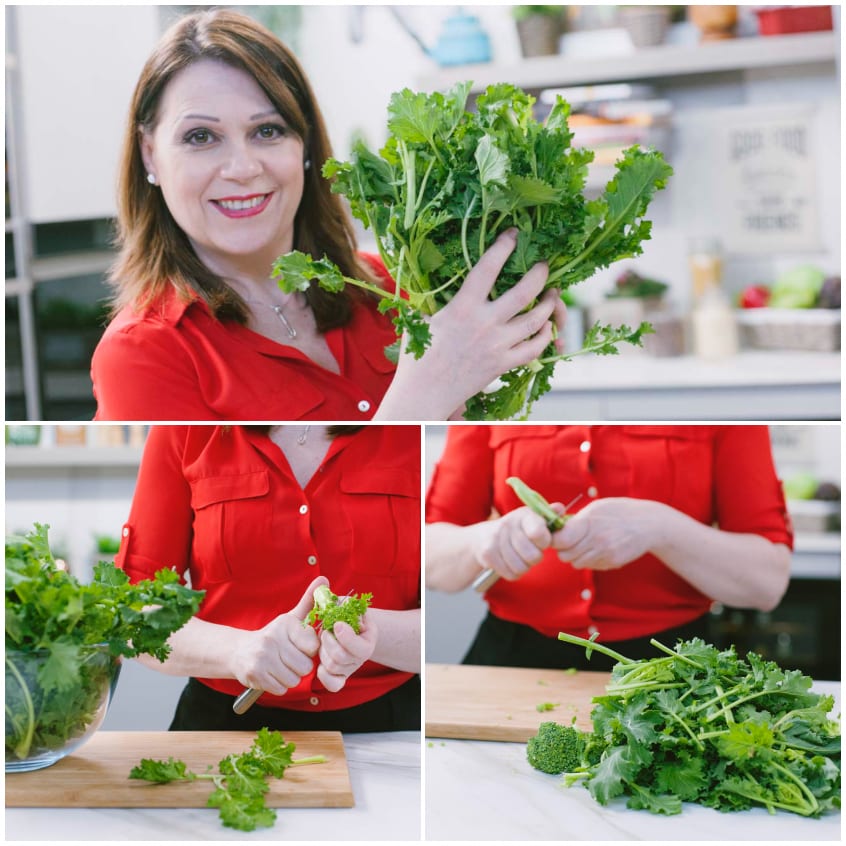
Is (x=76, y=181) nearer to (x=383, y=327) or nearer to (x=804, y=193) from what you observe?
(x=383, y=327)

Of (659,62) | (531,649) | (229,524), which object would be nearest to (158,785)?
(229,524)

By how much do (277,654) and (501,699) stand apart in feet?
0.99

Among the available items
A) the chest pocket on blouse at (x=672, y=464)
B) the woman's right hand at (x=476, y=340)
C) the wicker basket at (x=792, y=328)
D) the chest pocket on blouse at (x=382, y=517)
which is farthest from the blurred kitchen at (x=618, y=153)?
the woman's right hand at (x=476, y=340)

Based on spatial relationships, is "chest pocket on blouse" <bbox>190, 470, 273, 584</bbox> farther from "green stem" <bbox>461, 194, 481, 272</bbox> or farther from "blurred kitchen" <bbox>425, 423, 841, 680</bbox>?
"blurred kitchen" <bbox>425, 423, 841, 680</bbox>

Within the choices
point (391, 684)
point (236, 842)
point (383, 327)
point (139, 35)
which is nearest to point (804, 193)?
point (139, 35)

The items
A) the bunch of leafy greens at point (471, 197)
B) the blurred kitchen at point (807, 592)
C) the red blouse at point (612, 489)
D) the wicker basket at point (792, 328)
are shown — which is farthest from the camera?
the wicker basket at point (792, 328)

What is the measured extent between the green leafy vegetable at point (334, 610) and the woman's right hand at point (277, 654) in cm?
2

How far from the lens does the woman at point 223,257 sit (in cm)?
117

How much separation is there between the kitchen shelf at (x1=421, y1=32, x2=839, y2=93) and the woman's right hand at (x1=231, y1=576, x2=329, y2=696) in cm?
206

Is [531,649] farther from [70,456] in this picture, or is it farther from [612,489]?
[70,456]

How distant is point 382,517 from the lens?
1182 mm

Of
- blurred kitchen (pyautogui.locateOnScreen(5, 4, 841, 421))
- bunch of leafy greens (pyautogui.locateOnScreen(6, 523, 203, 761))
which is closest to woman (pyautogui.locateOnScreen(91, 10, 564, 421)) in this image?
bunch of leafy greens (pyautogui.locateOnScreen(6, 523, 203, 761))

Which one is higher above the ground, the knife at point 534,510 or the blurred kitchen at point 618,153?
the blurred kitchen at point 618,153

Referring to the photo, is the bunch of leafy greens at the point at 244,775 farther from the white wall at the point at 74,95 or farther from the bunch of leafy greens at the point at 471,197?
the white wall at the point at 74,95
